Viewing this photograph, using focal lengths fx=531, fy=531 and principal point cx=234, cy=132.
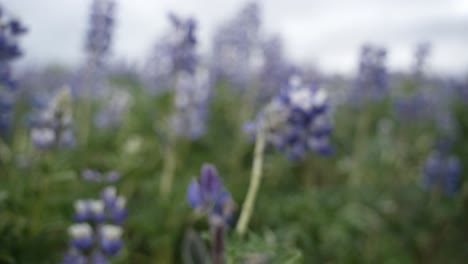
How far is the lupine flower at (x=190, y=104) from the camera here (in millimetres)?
4145

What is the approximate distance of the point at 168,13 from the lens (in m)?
3.41

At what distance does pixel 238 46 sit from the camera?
625 centimetres

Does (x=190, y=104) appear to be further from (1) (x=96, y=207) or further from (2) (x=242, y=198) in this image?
(1) (x=96, y=207)

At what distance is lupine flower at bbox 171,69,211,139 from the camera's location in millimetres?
4145

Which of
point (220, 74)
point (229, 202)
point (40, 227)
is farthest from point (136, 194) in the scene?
point (220, 74)

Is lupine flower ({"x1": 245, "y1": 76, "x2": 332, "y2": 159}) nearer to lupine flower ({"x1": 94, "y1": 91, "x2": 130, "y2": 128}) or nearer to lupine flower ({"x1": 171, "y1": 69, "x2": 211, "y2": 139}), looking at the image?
lupine flower ({"x1": 171, "y1": 69, "x2": 211, "y2": 139})

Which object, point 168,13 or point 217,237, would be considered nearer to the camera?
point 217,237

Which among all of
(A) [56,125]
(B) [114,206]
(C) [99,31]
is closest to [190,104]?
(C) [99,31]

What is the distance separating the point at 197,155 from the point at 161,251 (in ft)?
6.02

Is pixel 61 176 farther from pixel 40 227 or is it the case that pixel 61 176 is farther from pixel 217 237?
pixel 217 237

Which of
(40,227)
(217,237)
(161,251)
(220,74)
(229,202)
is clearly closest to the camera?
(217,237)

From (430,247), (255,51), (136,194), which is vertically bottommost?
(430,247)

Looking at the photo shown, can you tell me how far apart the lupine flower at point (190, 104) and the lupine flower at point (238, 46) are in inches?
50.3

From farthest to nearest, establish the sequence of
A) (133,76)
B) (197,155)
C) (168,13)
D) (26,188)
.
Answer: (133,76), (197,155), (168,13), (26,188)
